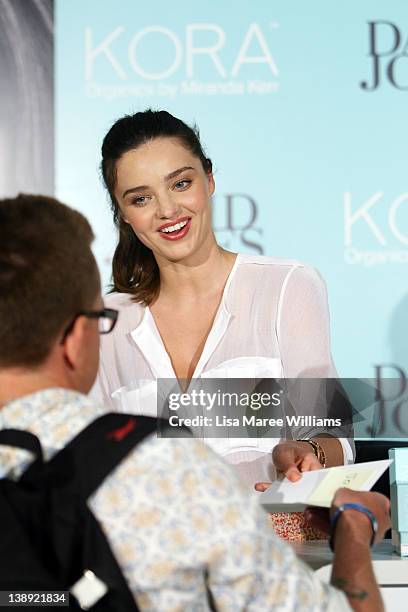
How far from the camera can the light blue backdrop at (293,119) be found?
9.91 ft

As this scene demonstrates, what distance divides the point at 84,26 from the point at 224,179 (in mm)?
713

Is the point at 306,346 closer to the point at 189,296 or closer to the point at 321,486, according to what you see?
the point at 189,296

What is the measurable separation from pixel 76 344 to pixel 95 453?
0.54 ft

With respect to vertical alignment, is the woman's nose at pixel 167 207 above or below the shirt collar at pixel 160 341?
above

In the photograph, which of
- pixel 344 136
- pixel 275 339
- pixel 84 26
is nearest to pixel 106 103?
pixel 84 26

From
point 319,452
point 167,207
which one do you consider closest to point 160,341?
point 167,207

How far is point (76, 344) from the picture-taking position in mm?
1112

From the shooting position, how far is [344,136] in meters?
3.04

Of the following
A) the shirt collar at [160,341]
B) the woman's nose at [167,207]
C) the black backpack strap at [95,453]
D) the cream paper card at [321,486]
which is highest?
the woman's nose at [167,207]

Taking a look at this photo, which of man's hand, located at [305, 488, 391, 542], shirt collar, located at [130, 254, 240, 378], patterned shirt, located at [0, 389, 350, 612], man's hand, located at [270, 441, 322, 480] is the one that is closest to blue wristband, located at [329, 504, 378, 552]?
man's hand, located at [305, 488, 391, 542]

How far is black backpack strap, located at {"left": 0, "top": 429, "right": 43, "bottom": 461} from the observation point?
1007mm

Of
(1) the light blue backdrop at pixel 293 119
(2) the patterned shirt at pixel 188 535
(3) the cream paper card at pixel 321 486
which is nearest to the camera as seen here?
(2) the patterned shirt at pixel 188 535

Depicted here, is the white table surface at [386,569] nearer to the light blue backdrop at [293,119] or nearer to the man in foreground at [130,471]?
the man in foreground at [130,471]

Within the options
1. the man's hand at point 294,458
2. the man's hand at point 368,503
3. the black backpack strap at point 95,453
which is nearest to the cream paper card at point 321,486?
the man's hand at point 368,503
